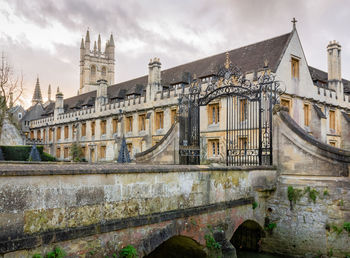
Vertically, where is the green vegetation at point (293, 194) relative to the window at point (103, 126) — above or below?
below

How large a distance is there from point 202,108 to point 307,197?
647 inches

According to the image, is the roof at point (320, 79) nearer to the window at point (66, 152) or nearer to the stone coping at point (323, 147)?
the stone coping at point (323, 147)

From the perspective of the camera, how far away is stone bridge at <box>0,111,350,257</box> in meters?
4.96

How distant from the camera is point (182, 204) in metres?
7.36

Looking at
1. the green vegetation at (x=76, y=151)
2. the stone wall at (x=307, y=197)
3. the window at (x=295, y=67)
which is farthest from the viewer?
the green vegetation at (x=76, y=151)

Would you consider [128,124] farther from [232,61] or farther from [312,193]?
[312,193]

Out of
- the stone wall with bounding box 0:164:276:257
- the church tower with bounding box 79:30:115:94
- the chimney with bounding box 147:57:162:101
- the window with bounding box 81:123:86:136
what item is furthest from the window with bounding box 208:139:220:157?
the church tower with bounding box 79:30:115:94

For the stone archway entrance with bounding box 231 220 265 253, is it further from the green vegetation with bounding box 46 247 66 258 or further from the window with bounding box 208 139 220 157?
the window with bounding box 208 139 220 157

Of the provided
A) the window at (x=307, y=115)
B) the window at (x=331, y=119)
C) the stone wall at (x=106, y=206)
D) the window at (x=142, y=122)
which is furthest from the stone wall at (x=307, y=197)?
the window at (x=142, y=122)

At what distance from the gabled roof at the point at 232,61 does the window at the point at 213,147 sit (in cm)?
500

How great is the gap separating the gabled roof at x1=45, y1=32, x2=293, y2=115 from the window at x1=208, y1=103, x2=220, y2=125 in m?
2.90

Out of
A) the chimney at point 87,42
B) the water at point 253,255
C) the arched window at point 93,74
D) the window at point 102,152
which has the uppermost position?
the chimney at point 87,42

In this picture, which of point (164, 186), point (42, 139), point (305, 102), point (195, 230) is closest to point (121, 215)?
point (164, 186)

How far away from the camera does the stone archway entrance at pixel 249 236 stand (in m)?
10.7
